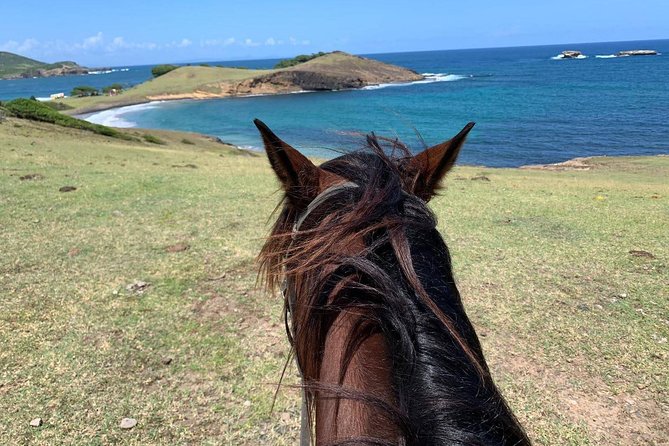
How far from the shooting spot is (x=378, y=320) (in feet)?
3.67

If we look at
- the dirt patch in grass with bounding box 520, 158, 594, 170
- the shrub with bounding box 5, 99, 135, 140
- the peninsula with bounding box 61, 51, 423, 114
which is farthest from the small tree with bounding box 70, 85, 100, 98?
the dirt patch in grass with bounding box 520, 158, 594, 170

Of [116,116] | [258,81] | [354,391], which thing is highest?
[258,81]

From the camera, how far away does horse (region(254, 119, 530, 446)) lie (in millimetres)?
990

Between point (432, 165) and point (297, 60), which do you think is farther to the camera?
point (297, 60)

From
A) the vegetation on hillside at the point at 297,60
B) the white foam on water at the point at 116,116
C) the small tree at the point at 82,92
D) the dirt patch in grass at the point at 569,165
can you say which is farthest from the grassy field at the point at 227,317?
the vegetation on hillside at the point at 297,60

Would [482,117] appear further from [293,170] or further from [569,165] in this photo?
[293,170]

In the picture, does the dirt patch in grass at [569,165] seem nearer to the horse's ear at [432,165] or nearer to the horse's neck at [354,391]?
the horse's ear at [432,165]

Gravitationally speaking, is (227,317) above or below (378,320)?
below

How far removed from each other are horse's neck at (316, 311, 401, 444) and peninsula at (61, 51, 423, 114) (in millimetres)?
66415

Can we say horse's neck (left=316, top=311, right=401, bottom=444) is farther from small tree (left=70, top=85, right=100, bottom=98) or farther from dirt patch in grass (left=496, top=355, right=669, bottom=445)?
small tree (left=70, top=85, right=100, bottom=98)

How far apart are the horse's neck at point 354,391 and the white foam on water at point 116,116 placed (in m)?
40.6

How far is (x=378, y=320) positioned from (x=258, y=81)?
79.0 metres

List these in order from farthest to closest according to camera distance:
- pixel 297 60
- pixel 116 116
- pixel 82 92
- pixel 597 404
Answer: pixel 297 60 → pixel 82 92 → pixel 116 116 → pixel 597 404

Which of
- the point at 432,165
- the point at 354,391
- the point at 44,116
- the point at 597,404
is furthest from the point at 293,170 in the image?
the point at 44,116
